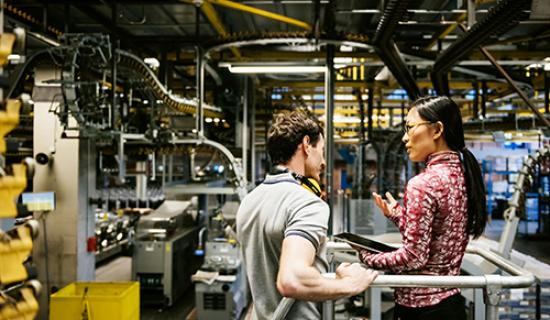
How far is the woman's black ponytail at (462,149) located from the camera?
1.72m

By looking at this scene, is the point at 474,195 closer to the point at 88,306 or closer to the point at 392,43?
the point at 392,43

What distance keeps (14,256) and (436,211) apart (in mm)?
1278

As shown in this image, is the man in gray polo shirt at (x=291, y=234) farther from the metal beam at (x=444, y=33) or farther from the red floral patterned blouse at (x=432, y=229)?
the metal beam at (x=444, y=33)

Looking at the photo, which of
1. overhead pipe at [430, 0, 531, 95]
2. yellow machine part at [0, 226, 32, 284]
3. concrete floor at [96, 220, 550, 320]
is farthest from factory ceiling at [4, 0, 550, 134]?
concrete floor at [96, 220, 550, 320]

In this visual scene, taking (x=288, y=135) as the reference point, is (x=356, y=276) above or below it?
below

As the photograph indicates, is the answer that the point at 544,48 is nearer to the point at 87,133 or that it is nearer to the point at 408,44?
the point at 408,44

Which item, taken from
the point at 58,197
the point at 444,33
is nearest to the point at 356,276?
the point at 444,33

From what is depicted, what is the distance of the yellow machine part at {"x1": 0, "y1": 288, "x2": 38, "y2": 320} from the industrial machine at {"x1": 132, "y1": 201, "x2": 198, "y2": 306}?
18.1 feet

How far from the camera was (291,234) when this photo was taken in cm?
134

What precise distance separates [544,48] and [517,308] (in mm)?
3562

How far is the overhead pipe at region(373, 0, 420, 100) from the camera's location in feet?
10.5

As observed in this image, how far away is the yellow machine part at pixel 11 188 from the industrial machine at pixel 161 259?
5586 mm

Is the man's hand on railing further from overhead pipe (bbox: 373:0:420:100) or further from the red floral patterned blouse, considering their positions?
overhead pipe (bbox: 373:0:420:100)

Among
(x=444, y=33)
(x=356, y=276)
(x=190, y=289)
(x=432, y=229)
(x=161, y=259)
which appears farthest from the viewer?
(x=190, y=289)
